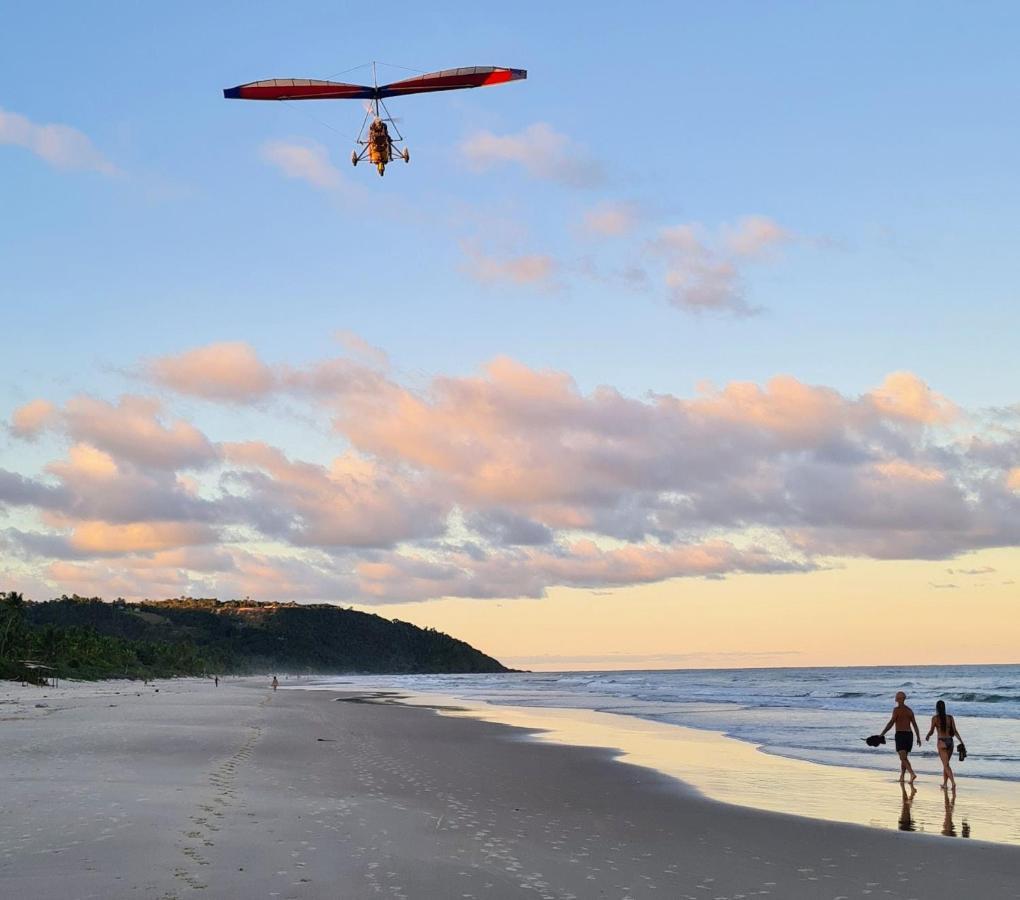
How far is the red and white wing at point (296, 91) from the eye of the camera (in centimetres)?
2730

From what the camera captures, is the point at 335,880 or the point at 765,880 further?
the point at 765,880

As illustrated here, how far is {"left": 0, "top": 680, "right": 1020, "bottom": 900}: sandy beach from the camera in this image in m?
10.4

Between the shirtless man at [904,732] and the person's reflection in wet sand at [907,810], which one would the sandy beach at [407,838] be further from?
the shirtless man at [904,732]

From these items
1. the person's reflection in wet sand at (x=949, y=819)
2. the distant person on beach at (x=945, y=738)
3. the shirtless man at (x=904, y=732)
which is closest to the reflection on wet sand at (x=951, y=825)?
the person's reflection in wet sand at (x=949, y=819)

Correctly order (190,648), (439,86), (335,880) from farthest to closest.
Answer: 1. (190,648)
2. (439,86)
3. (335,880)

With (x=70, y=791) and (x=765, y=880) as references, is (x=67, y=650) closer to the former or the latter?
(x=70, y=791)

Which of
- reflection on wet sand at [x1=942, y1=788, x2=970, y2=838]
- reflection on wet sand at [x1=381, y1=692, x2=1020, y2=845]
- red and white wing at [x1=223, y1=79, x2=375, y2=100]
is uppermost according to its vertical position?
red and white wing at [x1=223, y1=79, x2=375, y2=100]

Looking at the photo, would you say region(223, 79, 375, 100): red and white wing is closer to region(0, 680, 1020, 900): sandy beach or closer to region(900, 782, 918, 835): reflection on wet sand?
region(0, 680, 1020, 900): sandy beach

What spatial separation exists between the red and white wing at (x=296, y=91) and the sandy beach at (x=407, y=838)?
17.6 metres

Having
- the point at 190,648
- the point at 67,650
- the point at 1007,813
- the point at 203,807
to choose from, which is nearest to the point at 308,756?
the point at 203,807

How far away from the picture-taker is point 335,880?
10383 millimetres

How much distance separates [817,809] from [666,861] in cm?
669

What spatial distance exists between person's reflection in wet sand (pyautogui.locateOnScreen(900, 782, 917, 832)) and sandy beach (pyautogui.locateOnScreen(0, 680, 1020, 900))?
914mm

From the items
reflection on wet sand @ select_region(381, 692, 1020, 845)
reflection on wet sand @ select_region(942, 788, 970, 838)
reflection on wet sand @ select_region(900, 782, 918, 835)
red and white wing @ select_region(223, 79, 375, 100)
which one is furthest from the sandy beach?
red and white wing @ select_region(223, 79, 375, 100)
